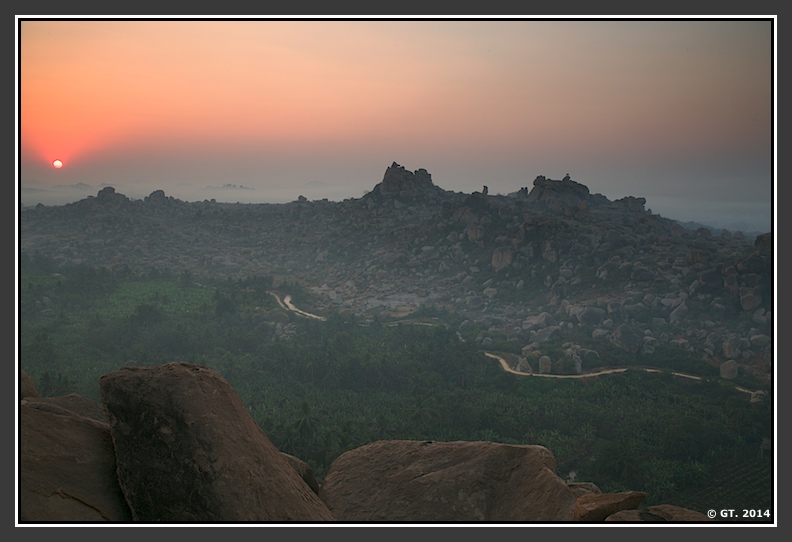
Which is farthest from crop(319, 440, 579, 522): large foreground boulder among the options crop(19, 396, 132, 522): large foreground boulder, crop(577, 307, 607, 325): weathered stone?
crop(577, 307, 607, 325): weathered stone

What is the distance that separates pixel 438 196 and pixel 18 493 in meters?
44.2

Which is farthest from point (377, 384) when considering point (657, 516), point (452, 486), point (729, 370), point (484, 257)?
point (657, 516)

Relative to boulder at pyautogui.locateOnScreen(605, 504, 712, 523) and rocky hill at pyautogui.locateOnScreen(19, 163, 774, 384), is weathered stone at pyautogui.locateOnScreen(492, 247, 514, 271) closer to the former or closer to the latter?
rocky hill at pyautogui.locateOnScreen(19, 163, 774, 384)

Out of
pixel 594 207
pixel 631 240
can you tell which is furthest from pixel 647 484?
pixel 594 207

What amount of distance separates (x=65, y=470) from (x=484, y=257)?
1375 inches

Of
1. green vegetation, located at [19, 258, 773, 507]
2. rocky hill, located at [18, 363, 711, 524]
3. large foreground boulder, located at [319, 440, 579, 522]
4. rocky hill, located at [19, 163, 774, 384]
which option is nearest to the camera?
rocky hill, located at [18, 363, 711, 524]

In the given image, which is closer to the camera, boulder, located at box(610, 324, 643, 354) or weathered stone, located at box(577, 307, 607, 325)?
boulder, located at box(610, 324, 643, 354)

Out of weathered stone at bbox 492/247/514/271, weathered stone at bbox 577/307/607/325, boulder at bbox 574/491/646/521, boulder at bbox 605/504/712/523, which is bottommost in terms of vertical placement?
boulder at bbox 605/504/712/523

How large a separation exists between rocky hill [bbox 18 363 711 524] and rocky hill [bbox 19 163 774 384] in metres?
19.7

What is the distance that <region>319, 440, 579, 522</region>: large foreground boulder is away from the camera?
7730 mm

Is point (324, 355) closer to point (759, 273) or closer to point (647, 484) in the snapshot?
point (647, 484)

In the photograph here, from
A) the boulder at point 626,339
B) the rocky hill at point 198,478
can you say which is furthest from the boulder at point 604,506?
the boulder at point 626,339

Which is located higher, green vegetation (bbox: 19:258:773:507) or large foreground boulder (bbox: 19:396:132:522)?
large foreground boulder (bbox: 19:396:132:522)

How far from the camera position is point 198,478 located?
6363 millimetres
